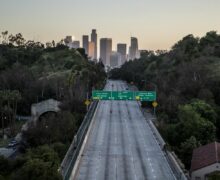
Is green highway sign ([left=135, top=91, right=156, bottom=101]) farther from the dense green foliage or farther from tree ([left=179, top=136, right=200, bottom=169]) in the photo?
tree ([left=179, top=136, right=200, bottom=169])

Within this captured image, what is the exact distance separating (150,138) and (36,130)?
15.0 metres

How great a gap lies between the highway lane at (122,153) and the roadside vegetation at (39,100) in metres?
3.02

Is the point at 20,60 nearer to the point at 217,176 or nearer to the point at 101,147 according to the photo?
the point at 101,147

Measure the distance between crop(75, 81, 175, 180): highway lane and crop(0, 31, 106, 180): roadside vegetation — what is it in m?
3.02

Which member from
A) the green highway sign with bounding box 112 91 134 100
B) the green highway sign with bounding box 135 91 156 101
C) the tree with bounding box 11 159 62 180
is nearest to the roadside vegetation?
the tree with bounding box 11 159 62 180

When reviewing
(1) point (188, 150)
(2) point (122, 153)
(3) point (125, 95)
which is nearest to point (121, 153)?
(2) point (122, 153)

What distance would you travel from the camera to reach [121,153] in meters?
44.1

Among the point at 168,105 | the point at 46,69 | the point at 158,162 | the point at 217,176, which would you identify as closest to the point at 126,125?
the point at 168,105

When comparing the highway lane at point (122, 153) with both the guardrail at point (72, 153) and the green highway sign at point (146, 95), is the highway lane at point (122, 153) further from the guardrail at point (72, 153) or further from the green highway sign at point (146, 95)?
the green highway sign at point (146, 95)

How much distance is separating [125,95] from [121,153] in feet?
76.5

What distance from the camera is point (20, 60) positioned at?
502 feet

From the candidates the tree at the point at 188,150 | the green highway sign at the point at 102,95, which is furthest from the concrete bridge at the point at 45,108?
the tree at the point at 188,150

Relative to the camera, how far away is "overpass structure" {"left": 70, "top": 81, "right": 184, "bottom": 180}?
36.0 m

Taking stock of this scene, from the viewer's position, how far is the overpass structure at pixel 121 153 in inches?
1417
